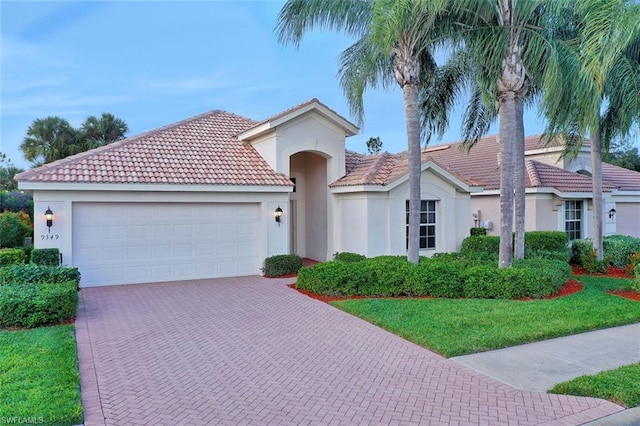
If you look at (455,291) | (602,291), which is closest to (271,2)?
(455,291)

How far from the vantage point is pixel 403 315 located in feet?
29.1

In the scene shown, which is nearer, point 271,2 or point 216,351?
point 216,351

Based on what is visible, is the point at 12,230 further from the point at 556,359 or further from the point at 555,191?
the point at 555,191

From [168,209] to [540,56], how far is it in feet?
38.3

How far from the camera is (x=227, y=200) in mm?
14305

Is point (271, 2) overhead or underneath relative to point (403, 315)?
overhead

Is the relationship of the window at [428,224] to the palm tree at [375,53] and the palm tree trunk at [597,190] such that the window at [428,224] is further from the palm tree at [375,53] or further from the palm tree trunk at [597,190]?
the palm tree trunk at [597,190]

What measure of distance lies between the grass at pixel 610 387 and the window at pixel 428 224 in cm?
1043

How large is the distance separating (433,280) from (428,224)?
5836 millimetres

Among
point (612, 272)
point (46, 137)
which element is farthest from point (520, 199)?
point (46, 137)

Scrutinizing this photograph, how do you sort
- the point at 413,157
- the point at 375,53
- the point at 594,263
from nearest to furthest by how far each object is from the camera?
the point at 375,53, the point at 413,157, the point at 594,263

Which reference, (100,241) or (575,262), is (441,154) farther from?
(100,241)

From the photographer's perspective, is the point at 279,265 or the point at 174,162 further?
the point at 174,162

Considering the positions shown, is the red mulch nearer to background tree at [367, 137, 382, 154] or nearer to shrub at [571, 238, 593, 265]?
shrub at [571, 238, 593, 265]
